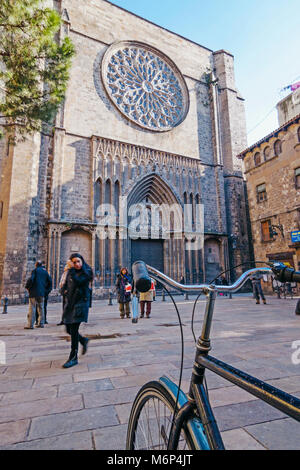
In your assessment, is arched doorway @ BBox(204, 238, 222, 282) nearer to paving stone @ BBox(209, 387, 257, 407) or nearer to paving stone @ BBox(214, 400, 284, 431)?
paving stone @ BBox(209, 387, 257, 407)

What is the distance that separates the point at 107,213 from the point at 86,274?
42.1 ft

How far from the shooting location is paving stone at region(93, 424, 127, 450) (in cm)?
183

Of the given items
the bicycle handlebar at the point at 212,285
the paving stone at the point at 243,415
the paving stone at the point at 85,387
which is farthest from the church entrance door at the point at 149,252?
the bicycle handlebar at the point at 212,285

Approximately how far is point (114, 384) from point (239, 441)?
4.99 ft

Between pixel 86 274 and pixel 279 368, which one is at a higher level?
pixel 86 274

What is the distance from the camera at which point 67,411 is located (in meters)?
2.37

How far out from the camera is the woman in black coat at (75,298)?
3906mm

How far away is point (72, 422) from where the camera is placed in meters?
2.18

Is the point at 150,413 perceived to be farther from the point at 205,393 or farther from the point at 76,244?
the point at 76,244

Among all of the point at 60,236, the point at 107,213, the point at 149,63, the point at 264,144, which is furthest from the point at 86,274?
the point at 149,63

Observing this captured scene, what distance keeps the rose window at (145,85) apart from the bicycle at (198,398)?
19839 millimetres

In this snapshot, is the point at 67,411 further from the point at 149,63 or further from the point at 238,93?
the point at 238,93

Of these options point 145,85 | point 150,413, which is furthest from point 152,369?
point 145,85

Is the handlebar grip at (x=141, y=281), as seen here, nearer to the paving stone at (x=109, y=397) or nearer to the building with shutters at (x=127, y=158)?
the paving stone at (x=109, y=397)
